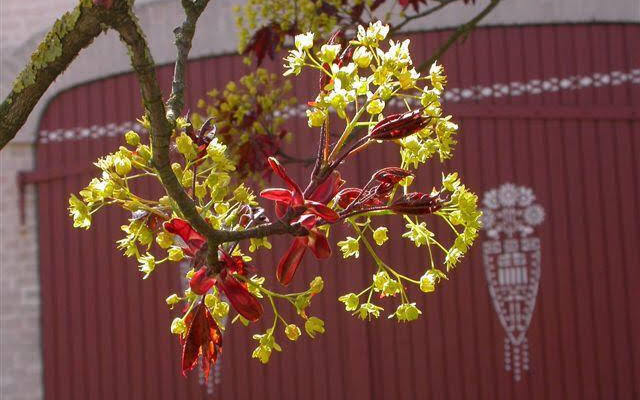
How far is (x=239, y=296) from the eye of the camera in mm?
895

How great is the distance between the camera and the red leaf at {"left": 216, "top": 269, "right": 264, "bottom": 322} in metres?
0.88

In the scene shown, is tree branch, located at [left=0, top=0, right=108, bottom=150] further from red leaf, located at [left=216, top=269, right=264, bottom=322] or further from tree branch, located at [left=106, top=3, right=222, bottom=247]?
red leaf, located at [left=216, top=269, right=264, bottom=322]

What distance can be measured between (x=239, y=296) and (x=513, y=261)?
3.82 meters

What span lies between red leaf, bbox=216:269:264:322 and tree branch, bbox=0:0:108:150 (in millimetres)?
250

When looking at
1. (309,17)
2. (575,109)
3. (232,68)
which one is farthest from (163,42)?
(309,17)

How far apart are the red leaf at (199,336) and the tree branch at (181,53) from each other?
20cm

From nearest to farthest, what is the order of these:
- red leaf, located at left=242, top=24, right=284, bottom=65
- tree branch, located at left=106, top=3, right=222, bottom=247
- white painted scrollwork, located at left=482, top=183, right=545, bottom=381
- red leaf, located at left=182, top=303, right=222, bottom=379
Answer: tree branch, located at left=106, top=3, right=222, bottom=247, red leaf, located at left=182, top=303, right=222, bottom=379, red leaf, located at left=242, top=24, right=284, bottom=65, white painted scrollwork, located at left=482, top=183, right=545, bottom=381

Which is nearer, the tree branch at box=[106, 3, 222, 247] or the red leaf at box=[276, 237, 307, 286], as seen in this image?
the tree branch at box=[106, 3, 222, 247]

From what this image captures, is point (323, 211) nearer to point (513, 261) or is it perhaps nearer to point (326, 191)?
point (326, 191)

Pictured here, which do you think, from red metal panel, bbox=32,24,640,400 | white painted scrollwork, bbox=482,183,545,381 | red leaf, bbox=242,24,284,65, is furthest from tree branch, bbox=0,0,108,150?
white painted scrollwork, bbox=482,183,545,381

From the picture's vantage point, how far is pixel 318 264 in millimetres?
4652

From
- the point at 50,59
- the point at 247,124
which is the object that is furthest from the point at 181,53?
the point at 247,124

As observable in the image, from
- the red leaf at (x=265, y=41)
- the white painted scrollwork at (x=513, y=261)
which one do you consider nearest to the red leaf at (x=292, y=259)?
the red leaf at (x=265, y=41)

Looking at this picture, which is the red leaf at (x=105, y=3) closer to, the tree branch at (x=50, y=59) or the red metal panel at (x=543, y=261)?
the tree branch at (x=50, y=59)
